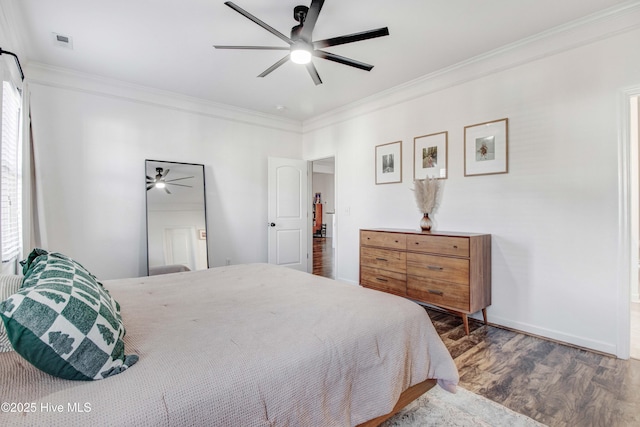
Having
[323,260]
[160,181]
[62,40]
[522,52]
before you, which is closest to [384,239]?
[522,52]

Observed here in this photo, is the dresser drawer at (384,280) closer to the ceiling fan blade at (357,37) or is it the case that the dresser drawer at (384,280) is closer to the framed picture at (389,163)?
the framed picture at (389,163)

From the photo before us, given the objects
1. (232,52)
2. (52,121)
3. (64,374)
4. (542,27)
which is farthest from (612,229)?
(52,121)

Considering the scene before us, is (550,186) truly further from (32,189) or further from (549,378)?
(32,189)

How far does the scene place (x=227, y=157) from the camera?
4.56 metres

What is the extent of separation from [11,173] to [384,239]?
340 centimetres

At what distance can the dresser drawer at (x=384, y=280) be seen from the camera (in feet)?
10.7

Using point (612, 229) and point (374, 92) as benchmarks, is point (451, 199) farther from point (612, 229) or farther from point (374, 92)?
point (374, 92)

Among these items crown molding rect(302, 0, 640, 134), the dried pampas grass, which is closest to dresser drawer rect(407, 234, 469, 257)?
the dried pampas grass

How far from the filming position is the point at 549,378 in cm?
206

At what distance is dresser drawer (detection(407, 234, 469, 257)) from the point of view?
2754mm

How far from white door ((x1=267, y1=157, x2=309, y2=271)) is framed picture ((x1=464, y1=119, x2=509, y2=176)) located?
8.80ft

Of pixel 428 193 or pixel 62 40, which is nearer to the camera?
pixel 62 40

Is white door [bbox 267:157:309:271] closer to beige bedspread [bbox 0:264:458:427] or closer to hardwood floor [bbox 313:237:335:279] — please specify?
hardwood floor [bbox 313:237:335:279]

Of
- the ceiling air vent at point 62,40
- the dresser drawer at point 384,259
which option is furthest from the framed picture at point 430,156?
the ceiling air vent at point 62,40
